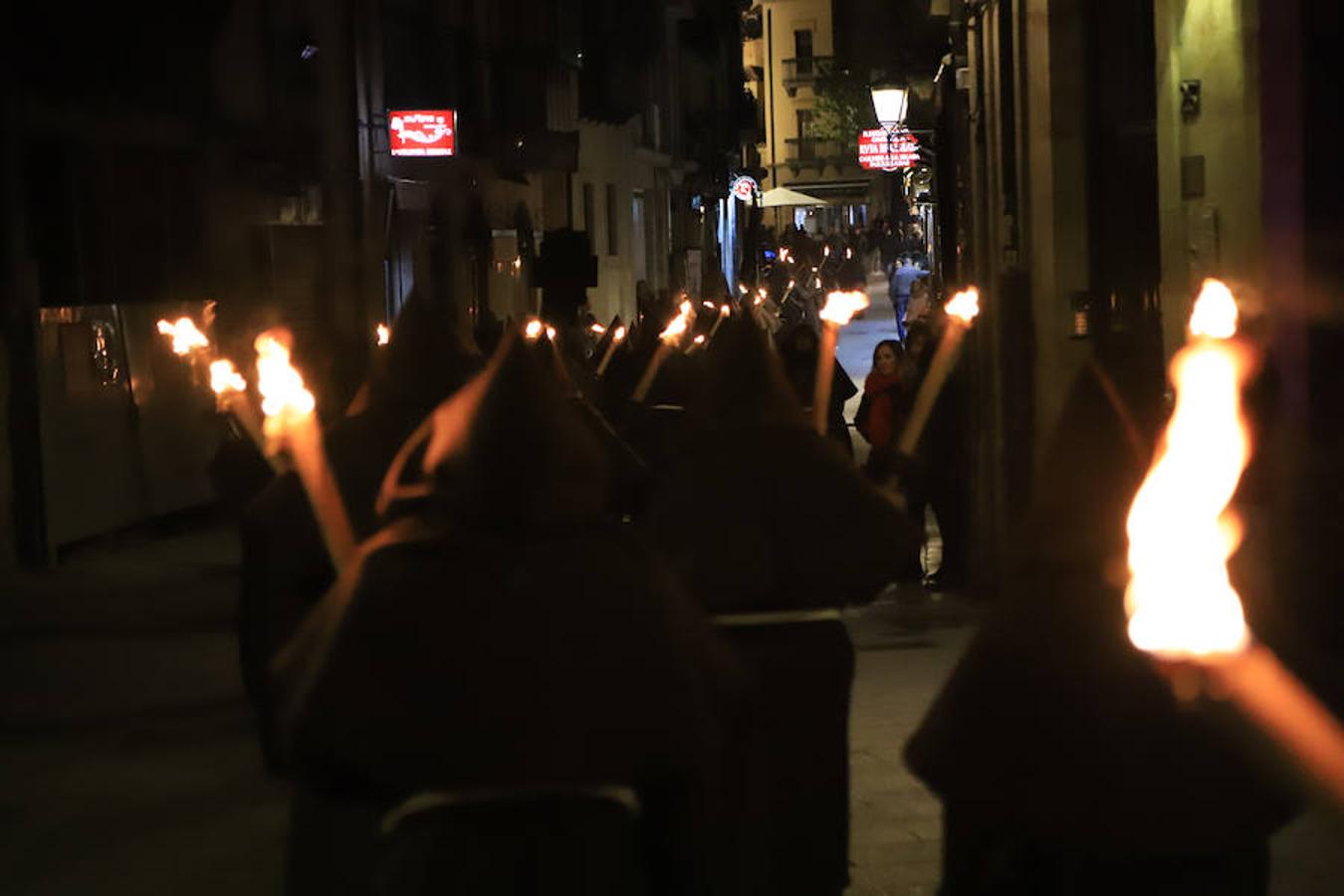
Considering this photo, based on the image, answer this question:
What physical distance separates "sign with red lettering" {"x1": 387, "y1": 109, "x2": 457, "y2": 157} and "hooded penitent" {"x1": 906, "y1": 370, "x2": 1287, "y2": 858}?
22888 mm

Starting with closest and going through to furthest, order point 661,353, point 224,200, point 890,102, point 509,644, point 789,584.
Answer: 1. point 509,644
2. point 789,584
3. point 661,353
4. point 224,200
5. point 890,102

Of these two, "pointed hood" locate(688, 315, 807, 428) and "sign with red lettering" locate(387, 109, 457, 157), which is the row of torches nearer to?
"pointed hood" locate(688, 315, 807, 428)

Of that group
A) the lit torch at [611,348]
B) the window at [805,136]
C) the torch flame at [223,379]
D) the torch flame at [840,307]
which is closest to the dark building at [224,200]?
the torch flame at [223,379]

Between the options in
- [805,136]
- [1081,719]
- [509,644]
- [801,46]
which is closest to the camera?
[509,644]

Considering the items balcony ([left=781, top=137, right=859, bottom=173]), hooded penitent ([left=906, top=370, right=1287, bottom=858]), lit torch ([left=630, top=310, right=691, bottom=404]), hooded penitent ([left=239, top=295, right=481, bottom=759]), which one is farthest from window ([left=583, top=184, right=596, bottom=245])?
balcony ([left=781, top=137, right=859, bottom=173])

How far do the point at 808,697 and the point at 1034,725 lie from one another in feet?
7.12

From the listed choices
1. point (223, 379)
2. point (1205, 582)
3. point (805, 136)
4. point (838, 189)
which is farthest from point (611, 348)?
point (805, 136)

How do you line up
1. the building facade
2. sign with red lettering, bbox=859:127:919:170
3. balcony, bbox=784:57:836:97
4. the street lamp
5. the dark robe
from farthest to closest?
balcony, bbox=784:57:836:97, the building facade, sign with red lettering, bbox=859:127:919:170, the street lamp, the dark robe

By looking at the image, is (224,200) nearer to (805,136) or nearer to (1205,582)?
(1205,582)

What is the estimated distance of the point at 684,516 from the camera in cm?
716

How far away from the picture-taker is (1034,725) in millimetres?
4734

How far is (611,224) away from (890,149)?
12254 millimetres

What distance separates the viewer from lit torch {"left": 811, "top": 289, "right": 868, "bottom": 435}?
28.3 feet

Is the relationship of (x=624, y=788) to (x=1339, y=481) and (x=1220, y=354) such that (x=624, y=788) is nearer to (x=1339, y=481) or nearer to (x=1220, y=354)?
(x=1220, y=354)
